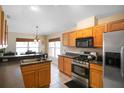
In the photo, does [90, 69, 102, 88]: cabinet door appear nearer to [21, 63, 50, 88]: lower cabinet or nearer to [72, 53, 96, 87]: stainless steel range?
[72, 53, 96, 87]: stainless steel range

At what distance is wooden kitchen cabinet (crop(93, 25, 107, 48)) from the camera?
340cm

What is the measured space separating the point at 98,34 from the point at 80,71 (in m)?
1.43

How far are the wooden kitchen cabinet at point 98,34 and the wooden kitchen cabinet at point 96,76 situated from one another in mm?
754

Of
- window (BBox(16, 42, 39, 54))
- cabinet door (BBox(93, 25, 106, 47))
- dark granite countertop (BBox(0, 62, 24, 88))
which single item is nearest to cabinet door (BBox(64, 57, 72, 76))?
cabinet door (BBox(93, 25, 106, 47))

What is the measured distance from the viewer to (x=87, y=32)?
13.3 feet

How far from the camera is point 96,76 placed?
319 centimetres

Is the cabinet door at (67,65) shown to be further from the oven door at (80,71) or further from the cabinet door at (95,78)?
the cabinet door at (95,78)

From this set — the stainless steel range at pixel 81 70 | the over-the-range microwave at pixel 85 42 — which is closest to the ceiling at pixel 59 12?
the over-the-range microwave at pixel 85 42

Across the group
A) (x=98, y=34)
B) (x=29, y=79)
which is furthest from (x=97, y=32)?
(x=29, y=79)

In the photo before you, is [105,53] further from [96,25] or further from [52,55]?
[52,55]

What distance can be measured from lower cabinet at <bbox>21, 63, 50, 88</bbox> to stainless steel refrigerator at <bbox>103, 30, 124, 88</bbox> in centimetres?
181
